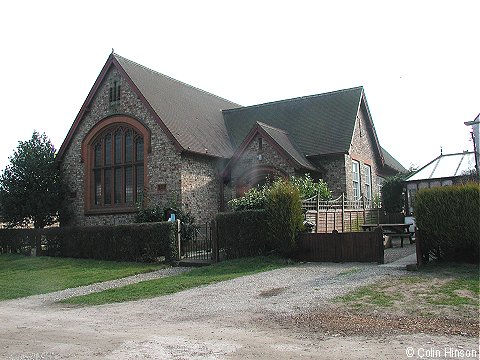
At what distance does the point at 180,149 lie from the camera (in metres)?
23.4

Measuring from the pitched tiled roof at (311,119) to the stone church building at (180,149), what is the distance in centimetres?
7

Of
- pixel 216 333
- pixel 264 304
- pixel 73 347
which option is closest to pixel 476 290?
pixel 264 304

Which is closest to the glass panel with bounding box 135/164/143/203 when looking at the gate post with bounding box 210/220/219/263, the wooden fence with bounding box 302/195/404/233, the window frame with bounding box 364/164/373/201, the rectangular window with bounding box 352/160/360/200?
the gate post with bounding box 210/220/219/263

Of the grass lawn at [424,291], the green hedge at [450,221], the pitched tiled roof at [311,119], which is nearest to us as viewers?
the grass lawn at [424,291]

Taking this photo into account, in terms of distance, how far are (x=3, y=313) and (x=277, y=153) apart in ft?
51.4

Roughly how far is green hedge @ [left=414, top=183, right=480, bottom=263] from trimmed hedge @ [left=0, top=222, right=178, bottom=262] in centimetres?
977

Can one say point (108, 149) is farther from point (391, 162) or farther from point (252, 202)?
point (391, 162)

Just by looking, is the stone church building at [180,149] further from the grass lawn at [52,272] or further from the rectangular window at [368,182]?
the grass lawn at [52,272]

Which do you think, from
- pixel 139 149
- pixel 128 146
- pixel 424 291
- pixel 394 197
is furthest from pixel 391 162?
pixel 424 291

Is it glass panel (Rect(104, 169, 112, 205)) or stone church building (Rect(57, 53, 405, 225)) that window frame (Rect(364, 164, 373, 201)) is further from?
glass panel (Rect(104, 169, 112, 205))

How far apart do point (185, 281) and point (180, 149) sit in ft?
33.6

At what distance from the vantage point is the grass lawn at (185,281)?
41.6 feet

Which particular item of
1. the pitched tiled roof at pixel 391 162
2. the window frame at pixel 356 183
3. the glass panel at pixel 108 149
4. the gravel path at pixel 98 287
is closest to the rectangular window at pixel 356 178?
the window frame at pixel 356 183

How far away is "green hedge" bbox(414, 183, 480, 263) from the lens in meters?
13.0
